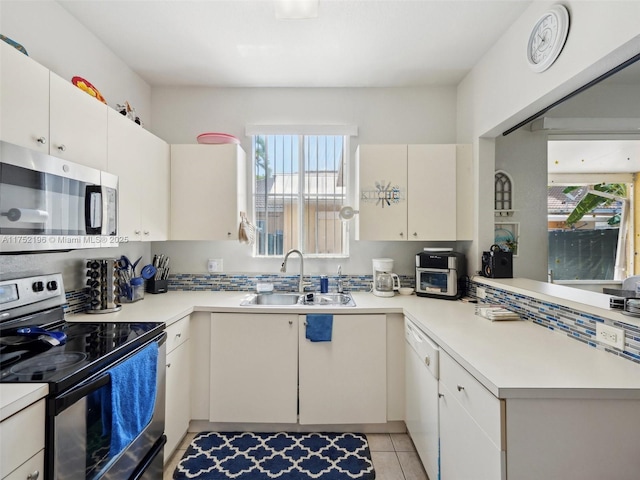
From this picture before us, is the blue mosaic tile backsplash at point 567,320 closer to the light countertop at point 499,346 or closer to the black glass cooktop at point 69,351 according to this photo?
the light countertop at point 499,346

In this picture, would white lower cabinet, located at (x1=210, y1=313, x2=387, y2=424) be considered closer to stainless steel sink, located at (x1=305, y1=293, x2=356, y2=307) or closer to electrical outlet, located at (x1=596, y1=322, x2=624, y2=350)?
stainless steel sink, located at (x1=305, y1=293, x2=356, y2=307)

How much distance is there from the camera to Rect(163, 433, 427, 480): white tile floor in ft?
5.89

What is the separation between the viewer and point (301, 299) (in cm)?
244

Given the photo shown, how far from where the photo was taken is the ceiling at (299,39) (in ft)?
5.95

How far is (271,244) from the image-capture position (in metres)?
2.79

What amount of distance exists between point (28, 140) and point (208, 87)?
175 cm

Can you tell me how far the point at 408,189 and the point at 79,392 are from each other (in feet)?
7.34

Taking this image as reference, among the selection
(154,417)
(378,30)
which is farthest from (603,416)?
(378,30)

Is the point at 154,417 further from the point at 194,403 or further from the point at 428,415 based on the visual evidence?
the point at 428,415

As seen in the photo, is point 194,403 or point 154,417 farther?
point 194,403

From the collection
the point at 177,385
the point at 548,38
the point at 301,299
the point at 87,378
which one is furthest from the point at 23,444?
the point at 548,38

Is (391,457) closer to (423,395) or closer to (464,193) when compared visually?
(423,395)

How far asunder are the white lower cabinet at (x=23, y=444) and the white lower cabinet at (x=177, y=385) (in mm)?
843

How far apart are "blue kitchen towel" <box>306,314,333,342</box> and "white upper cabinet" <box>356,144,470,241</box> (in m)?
0.76
